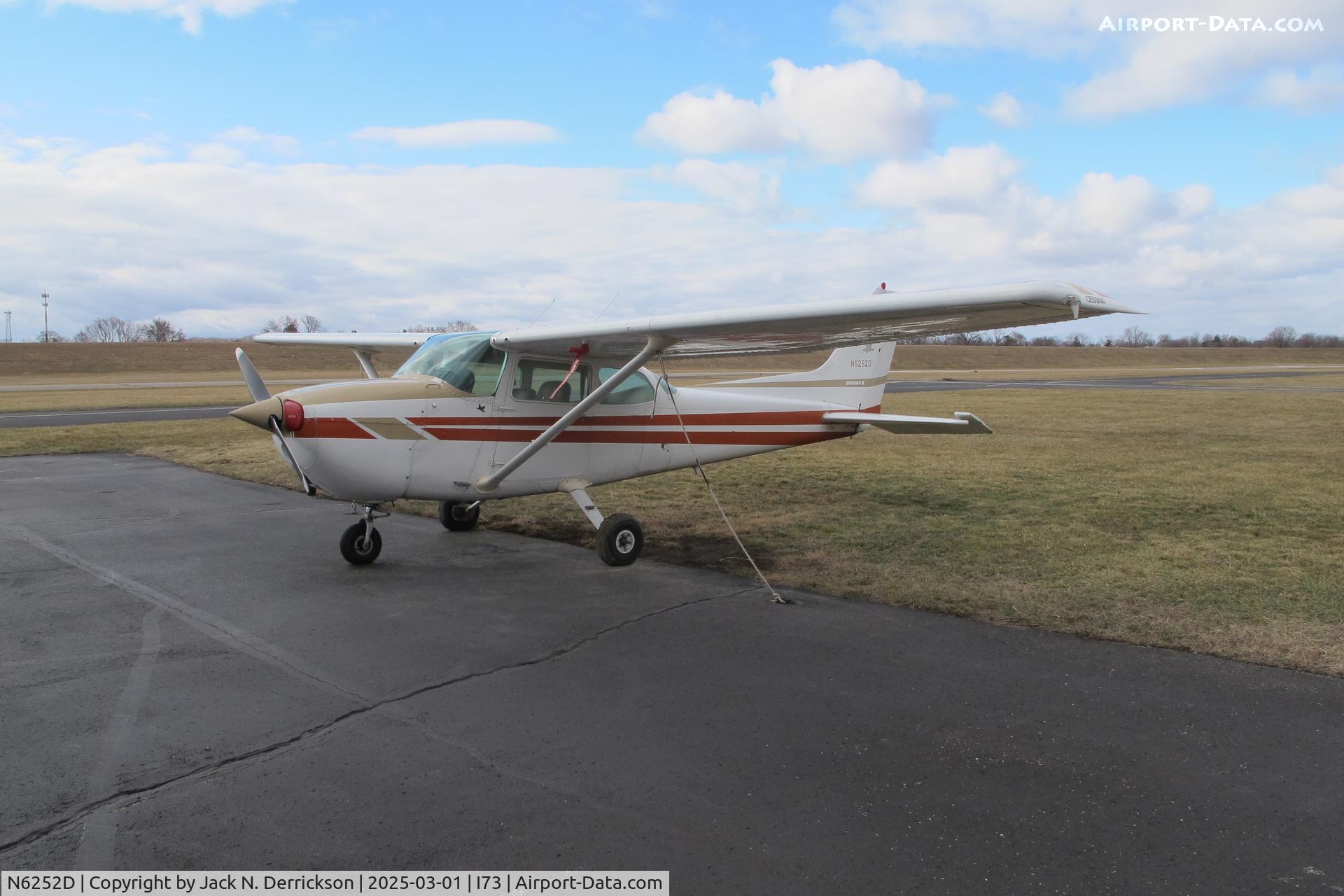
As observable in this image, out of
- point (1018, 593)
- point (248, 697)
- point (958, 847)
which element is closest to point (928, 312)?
point (1018, 593)

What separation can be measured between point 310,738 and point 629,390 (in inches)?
205

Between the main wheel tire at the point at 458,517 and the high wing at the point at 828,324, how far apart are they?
2325mm

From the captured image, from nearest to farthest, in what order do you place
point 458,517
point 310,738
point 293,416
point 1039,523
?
point 310,738 < point 293,416 < point 1039,523 < point 458,517

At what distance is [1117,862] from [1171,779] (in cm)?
85

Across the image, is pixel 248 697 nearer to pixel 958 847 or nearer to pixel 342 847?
pixel 342 847

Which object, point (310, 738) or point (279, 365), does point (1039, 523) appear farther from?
point (279, 365)

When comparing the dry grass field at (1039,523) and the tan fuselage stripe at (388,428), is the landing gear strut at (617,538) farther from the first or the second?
the tan fuselage stripe at (388,428)

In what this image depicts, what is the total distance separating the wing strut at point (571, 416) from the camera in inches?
286

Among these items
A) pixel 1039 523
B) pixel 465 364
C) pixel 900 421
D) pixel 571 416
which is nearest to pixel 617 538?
pixel 571 416

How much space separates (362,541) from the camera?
25.4ft

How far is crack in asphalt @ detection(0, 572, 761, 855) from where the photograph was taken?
10.9 feet

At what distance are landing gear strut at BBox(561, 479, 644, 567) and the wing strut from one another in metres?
0.82

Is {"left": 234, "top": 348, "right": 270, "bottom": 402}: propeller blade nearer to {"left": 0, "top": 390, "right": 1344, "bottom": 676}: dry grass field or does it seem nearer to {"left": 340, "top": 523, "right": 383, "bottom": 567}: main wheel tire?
{"left": 340, "top": 523, "right": 383, "bottom": 567}: main wheel tire

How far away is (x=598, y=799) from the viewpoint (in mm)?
3555
